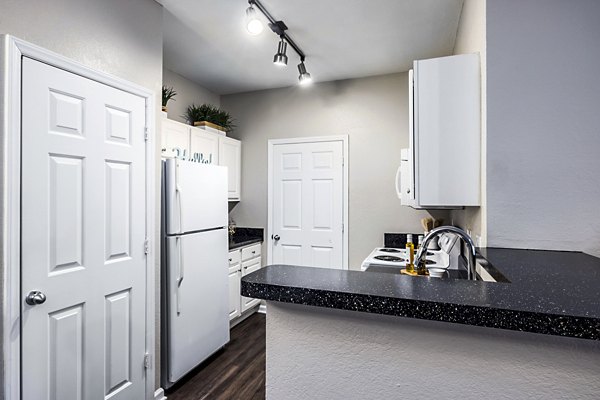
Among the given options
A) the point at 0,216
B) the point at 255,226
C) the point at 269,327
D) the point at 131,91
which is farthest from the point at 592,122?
the point at 255,226

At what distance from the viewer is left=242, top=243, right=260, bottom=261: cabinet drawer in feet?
11.6

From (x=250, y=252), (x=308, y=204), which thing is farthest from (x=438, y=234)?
(x=250, y=252)

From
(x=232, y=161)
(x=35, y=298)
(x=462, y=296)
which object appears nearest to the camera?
(x=462, y=296)

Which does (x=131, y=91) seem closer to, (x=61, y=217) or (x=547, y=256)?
(x=61, y=217)

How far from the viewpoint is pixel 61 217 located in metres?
1.61

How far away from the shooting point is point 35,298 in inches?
58.3

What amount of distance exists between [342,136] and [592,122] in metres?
2.45

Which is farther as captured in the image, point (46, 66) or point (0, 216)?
point (46, 66)

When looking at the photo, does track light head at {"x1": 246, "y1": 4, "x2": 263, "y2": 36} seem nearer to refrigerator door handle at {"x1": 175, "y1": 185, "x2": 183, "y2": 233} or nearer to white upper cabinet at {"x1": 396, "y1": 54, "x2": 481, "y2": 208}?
white upper cabinet at {"x1": 396, "y1": 54, "x2": 481, "y2": 208}

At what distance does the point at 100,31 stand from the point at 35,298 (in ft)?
4.70

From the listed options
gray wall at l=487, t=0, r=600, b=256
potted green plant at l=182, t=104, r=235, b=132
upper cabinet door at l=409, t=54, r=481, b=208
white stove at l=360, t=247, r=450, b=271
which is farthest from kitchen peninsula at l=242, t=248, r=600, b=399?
potted green plant at l=182, t=104, r=235, b=132

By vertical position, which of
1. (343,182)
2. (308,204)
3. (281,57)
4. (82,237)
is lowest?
(82,237)

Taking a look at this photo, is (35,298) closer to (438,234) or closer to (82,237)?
(82,237)

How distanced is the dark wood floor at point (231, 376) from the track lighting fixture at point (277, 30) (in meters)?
2.38
